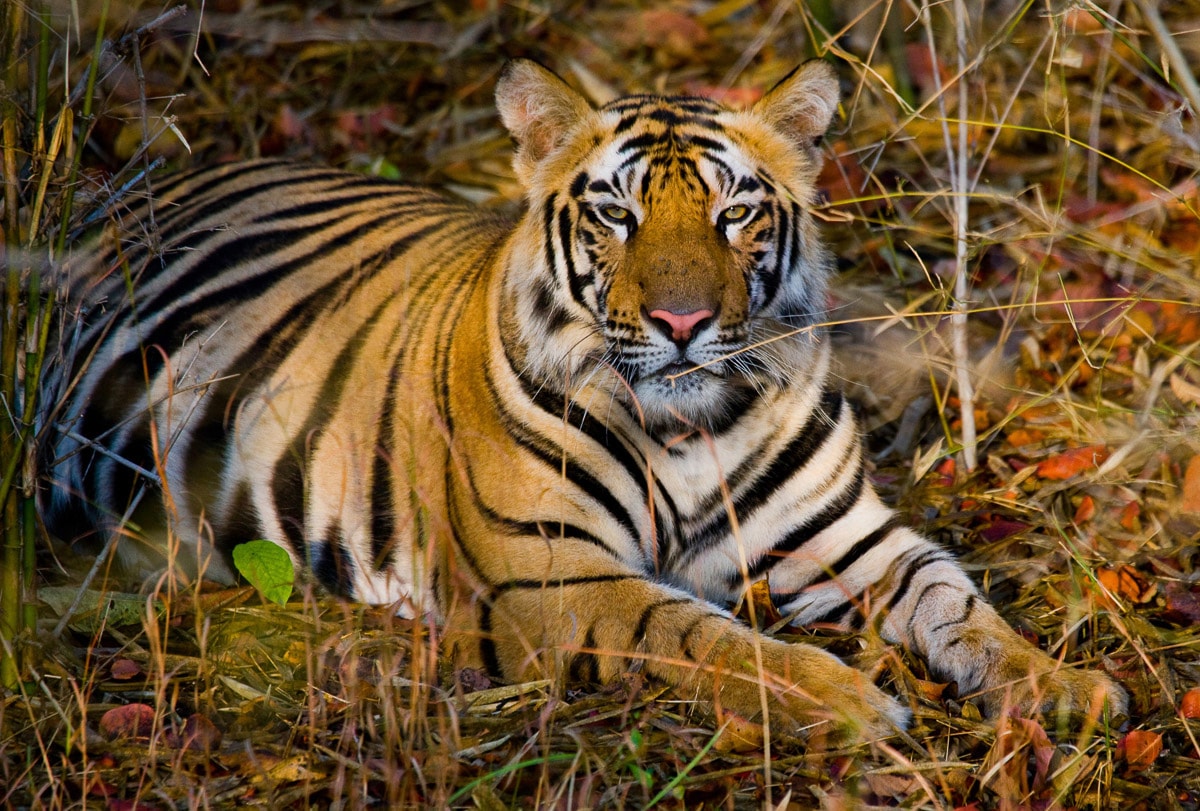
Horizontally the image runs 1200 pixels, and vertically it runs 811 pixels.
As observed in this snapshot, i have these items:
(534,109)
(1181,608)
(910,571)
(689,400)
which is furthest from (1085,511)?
(534,109)

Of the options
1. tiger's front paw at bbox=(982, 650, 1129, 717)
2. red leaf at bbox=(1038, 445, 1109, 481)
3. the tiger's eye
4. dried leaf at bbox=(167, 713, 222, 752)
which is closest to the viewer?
dried leaf at bbox=(167, 713, 222, 752)

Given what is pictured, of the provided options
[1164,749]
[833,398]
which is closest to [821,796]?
[1164,749]

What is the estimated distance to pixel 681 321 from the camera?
8.68 ft

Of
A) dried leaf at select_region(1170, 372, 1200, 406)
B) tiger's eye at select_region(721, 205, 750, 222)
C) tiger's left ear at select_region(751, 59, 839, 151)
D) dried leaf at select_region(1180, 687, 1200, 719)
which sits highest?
tiger's left ear at select_region(751, 59, 839, 151)

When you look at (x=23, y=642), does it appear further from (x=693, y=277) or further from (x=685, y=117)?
(x=685, y=117)

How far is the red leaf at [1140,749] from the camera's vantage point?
94.0 inches

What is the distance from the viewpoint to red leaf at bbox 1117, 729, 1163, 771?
2.39 metres

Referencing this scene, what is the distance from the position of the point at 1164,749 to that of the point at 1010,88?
3.40 m

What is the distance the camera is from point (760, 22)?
586 centimetres

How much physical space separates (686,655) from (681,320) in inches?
27.5

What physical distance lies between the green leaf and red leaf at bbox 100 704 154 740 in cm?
53

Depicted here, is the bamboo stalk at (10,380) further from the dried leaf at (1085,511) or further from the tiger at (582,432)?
the dried leaf at (1085,511)

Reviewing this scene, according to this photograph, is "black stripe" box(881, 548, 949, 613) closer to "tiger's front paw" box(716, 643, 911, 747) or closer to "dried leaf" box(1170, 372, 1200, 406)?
"tiger's front paw" box(716, 643, 911, 747)

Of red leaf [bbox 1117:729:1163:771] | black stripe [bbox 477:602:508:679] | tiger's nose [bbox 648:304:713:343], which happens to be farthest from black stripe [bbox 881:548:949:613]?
black stripe [bbox 477:602:508:679]
